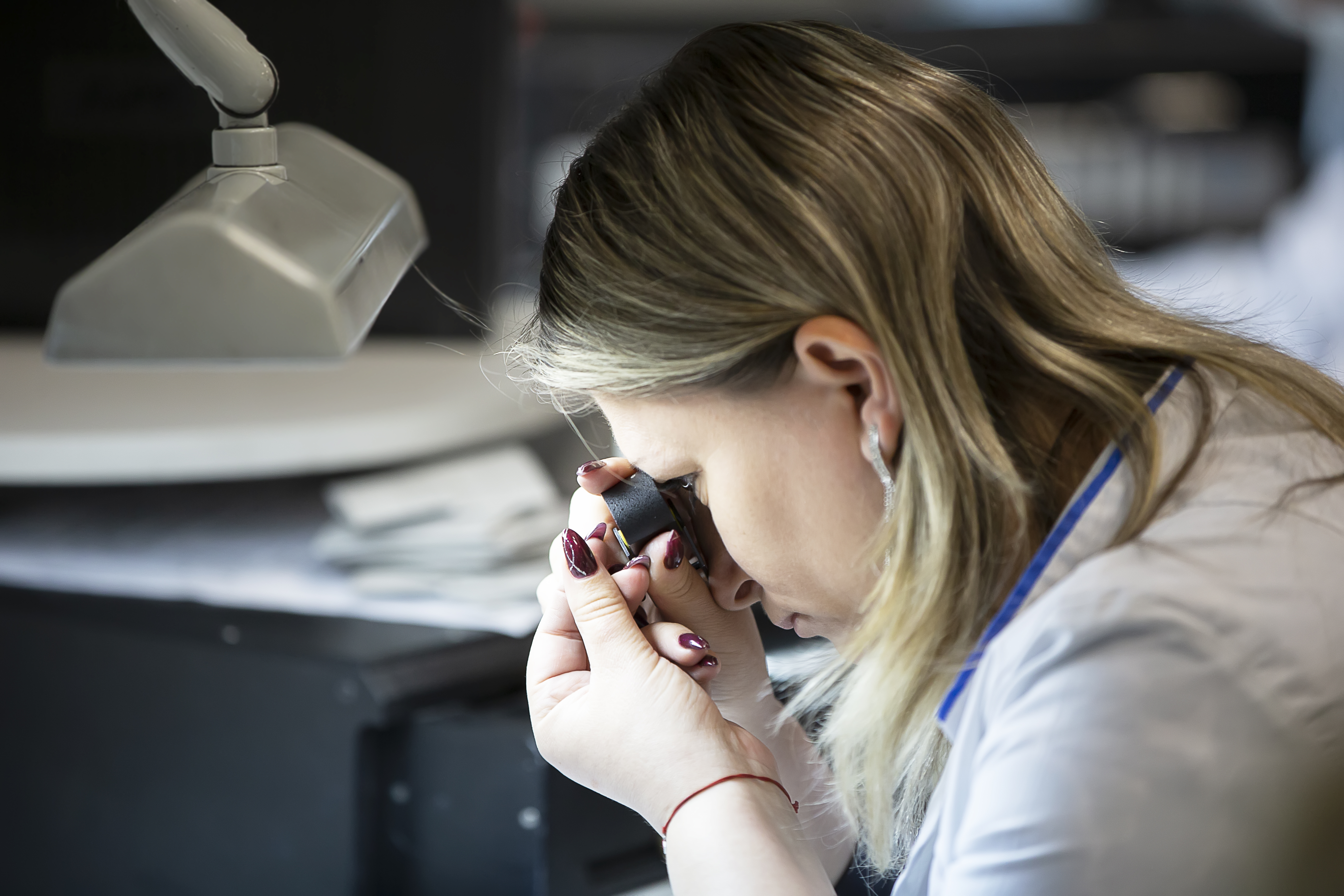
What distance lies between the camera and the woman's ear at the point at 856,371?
823mm

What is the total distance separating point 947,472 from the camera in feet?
2.72

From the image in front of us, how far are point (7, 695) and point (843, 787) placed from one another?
3.55 feet

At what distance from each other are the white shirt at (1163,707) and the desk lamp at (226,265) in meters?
0.46

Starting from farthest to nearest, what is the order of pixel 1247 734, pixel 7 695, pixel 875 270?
pixel 7 695, pixel 875 270, pixel 1247 734

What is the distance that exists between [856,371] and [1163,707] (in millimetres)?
286

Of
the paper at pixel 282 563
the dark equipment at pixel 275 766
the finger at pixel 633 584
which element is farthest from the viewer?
the paper at pixel 282 563

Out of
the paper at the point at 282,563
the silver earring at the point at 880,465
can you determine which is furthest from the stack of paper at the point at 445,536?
the silver earring at the point at 880,465

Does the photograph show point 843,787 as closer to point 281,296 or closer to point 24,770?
point 281,296

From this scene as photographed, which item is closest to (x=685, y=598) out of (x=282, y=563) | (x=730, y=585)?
(x=730, y=585)

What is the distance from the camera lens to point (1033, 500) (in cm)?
86

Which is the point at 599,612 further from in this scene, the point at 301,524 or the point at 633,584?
the point at 301,524

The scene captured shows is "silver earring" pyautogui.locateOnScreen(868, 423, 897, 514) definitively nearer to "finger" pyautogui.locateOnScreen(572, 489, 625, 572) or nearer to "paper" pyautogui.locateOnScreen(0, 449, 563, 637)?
"finger" pyautogui.locateOnScreen(572, 489, 625, 572)

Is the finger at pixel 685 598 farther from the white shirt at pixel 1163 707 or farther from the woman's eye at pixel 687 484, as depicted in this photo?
the white shirt at pixel 1163 707

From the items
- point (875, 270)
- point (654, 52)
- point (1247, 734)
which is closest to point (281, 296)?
point (875, 270)
